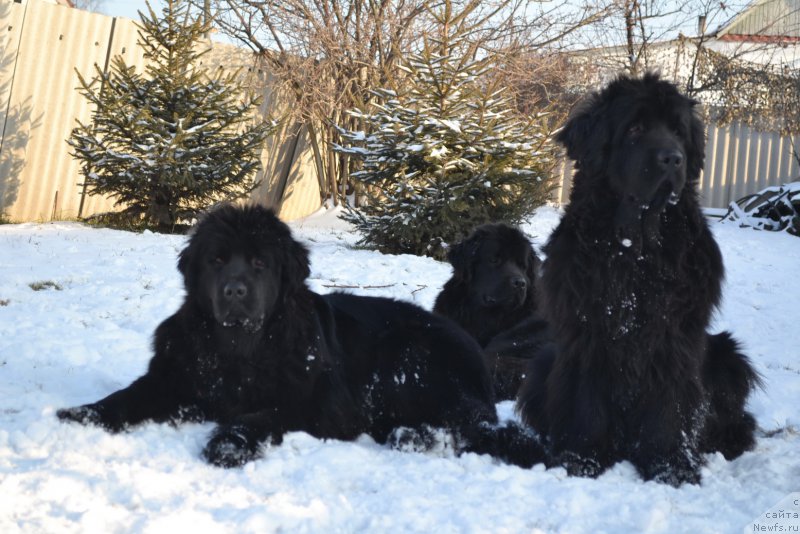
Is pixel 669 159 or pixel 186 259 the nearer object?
pixel 669 159

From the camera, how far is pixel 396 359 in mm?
4094

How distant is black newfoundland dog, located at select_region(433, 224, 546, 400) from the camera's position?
579 cm

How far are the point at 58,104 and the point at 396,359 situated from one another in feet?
30.2

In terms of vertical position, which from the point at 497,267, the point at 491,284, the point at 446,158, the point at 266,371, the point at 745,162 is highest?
the point at 745,162

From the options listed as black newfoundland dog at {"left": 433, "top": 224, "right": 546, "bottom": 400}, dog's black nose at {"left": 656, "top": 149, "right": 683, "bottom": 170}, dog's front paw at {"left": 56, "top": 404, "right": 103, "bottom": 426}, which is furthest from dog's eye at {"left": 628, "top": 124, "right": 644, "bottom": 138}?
dog's front paw at {"left": 56, "top": 404, "right": 103, "bottom": 426}

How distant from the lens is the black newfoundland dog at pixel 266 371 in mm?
3539

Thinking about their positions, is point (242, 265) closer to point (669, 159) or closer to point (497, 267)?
point (669, 159)

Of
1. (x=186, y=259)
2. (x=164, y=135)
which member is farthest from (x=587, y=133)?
(x=164, y=135)

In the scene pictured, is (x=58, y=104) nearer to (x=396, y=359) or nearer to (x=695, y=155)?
(x=396, y=359)

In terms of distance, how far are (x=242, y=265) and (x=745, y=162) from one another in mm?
Answer: 17148

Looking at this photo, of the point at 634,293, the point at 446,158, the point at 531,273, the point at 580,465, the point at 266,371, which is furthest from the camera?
the point at 446,158

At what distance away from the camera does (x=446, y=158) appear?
918 centimetres

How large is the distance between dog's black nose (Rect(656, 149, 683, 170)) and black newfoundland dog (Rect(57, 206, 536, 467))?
57.0 inches

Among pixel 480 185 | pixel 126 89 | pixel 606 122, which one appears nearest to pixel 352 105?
pixel 126 89
